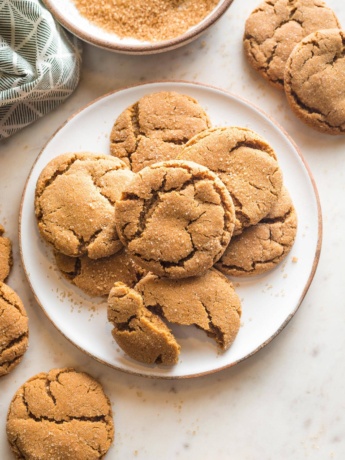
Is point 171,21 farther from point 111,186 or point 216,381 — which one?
point 216,381

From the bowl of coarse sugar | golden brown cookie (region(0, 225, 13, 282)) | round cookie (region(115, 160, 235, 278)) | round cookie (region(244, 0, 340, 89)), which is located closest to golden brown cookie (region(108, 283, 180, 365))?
round cookie (region(115, 160, 235, 278))

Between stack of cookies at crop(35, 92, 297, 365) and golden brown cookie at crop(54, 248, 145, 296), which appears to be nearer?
stack of cookies at crop(35, 92, 297, 365)

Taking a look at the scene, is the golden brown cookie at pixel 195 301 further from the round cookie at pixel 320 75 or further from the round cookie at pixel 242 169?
the round cookie at pixel 320 75

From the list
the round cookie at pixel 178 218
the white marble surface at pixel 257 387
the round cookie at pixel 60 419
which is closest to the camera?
the round cookie at pixel 178 218

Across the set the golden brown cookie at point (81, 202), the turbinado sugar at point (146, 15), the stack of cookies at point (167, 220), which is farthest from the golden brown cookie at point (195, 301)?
the turbinado sugar at point (146, 15)

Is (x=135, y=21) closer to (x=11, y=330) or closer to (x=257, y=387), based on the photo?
(x=11, y=330)

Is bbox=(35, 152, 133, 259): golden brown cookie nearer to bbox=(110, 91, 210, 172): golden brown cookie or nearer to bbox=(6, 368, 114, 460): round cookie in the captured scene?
bbox=(110, 91, 210, 172): golden brown cookie

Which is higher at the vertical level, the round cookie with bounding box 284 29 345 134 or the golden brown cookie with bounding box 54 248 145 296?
the round cookie with bounding box 284 29 345 134
